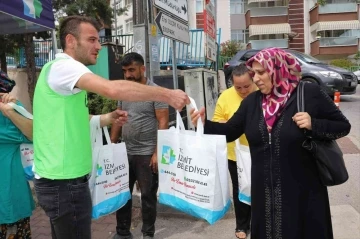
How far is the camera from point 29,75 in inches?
361

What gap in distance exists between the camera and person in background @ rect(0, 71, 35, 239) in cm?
278

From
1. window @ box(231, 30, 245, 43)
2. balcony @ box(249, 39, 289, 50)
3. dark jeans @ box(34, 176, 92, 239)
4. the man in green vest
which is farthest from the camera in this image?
window @ box(231, 30, 245, 43)

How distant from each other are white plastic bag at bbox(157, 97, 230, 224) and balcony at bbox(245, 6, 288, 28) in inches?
1241

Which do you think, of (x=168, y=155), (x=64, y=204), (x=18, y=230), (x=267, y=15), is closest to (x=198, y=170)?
(x=168, y=155)

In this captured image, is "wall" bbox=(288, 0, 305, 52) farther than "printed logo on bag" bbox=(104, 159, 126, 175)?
Yes

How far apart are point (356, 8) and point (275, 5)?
22.0 feet

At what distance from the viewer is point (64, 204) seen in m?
2.09

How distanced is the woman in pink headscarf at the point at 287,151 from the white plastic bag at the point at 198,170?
28 cm

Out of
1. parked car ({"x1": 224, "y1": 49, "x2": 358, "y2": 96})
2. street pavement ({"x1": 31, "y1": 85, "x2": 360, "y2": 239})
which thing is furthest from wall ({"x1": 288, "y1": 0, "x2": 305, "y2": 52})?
street pavement ({"x1": 31, "y1": 85, "x2": 360, "y2": 239})

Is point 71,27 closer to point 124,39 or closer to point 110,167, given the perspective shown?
point 110,167

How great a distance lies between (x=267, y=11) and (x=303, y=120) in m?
32.4

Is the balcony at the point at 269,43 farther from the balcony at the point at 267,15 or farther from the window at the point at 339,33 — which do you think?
the window at the point at 339,33

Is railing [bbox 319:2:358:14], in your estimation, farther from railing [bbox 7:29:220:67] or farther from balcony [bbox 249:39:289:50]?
railing [bbox 7:29:220:67]

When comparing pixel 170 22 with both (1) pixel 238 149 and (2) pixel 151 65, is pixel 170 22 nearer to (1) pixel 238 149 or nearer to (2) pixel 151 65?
(2) pixel 151 65
